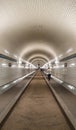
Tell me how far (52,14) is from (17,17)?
63.6 inches

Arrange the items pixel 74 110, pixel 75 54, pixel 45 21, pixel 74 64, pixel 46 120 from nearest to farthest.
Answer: pixel 46 120
pixel 74 110
pixel 45 21
pixel 75 54
pixel 74 64

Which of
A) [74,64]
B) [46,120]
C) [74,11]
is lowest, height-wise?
[46,120]

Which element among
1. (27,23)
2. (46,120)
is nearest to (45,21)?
(27,23)

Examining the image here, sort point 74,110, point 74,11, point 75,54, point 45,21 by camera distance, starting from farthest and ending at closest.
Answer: point 75,54 < point 45,21 < point 74,11 < point 74,110

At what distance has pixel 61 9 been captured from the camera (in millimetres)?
7555

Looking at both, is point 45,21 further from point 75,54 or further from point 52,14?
point 75,54

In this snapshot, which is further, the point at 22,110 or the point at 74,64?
the point at 74,64

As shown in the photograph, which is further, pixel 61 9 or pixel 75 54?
pixel 75 54

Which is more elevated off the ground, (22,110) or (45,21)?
(45,21)

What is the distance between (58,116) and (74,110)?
0.63 m

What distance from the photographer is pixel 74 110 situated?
6.90 m

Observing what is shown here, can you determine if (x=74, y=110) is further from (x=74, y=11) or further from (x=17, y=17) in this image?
(x=17, y=17)

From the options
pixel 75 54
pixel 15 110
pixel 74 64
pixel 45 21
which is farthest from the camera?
pixel 74 64

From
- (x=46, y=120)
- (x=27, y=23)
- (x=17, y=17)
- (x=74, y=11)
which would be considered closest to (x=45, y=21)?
(x=27, y=23)
